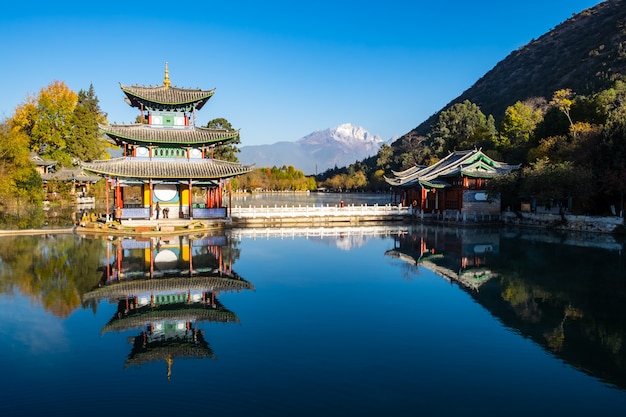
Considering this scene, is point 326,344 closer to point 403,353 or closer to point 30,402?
point 403,353

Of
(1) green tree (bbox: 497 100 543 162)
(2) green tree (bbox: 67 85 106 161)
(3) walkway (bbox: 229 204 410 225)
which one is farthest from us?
(2) green tree (bbox: 67 85 106 161)

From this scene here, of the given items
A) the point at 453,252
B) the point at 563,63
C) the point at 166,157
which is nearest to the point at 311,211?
the point at 166,157

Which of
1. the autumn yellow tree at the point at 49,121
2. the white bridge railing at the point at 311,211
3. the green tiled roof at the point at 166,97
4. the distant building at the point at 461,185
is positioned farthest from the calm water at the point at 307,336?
the autumn yellow tree at the point at 49,121

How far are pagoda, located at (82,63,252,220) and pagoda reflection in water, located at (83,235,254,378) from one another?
8.45 meters

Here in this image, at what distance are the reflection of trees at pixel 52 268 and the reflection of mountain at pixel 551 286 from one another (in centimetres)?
1219

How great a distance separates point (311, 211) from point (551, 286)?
24.1 m

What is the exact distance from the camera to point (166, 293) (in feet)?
46.4

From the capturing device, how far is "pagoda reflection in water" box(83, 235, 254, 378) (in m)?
10.0

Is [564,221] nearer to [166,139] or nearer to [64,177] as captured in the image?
[166,139]

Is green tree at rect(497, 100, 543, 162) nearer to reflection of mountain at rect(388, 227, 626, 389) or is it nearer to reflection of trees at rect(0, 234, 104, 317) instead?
reflection of mountain at rect(388, 227, 626, 389)

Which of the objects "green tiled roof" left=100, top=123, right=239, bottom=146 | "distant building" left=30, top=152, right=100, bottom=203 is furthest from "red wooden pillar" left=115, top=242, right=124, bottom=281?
"distant building" left=30, top=152, right=100, bottom=203

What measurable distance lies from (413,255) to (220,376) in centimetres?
1532

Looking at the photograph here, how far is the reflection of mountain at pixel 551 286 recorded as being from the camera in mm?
9875

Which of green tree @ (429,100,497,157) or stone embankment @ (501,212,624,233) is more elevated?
green tree @ (429,100,497,157)
